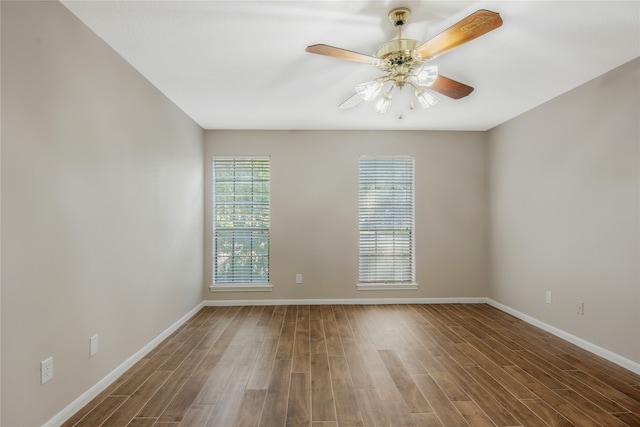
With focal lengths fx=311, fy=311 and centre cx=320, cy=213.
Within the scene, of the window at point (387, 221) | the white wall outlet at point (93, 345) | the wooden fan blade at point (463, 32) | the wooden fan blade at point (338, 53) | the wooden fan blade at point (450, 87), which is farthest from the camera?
the window at point (387, 221)

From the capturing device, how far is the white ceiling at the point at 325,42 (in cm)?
192

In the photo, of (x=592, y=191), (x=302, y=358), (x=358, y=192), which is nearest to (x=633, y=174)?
(x=592, y=191)

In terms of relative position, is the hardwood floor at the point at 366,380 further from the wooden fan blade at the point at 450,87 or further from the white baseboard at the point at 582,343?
the wooden fan blade at the point at 450,87

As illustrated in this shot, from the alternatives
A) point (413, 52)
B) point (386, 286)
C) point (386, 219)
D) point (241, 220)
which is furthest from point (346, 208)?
point (413, 52)

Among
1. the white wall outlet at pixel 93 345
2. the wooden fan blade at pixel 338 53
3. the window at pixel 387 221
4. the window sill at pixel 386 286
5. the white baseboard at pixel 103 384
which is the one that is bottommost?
the white baseboard at pixel 103 384

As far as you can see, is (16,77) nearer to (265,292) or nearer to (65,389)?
A: (65,389)

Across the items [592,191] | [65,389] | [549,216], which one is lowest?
[65,389]

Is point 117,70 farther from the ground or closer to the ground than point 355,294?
farther from the ground

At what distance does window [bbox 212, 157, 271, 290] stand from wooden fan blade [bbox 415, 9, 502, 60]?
2.99 metres

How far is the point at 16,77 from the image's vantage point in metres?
1.59

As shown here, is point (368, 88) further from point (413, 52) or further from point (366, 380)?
point (366, 380)

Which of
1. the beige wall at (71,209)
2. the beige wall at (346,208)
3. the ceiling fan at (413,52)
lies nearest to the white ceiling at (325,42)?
the ceiling fan at (413,52)

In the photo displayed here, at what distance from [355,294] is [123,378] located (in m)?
2.93

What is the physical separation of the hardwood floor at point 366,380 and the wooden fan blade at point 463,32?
226 cm
